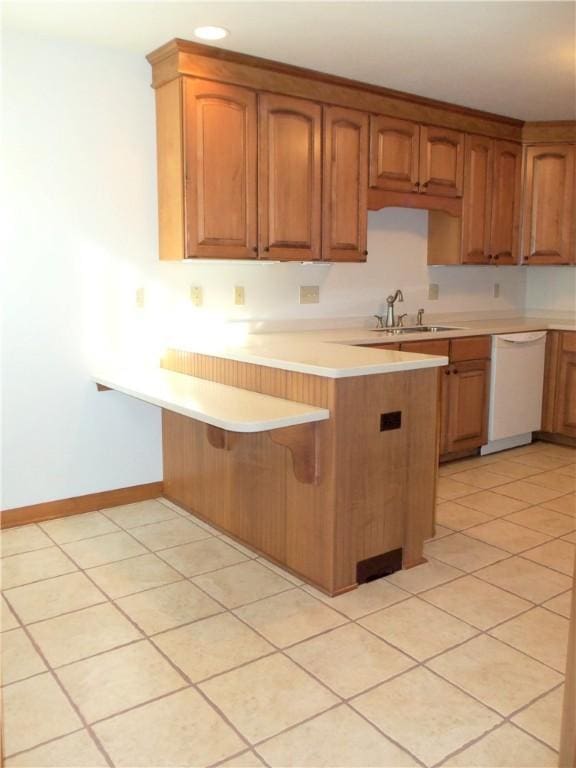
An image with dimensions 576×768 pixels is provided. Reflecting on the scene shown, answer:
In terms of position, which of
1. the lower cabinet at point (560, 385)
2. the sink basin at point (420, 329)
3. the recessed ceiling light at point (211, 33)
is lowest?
the lower cabinet at point (560, 385)

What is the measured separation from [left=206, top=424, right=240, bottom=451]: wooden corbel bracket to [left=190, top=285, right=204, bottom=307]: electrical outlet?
83cm

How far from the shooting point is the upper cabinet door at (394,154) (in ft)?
12.8

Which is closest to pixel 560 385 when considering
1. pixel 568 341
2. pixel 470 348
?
pixel 568 341

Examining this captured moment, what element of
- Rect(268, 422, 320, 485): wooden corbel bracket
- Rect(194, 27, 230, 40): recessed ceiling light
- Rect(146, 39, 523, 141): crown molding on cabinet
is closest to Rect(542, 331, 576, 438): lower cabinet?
Rect(146, 39, 523, 141): crown molding on cabinet

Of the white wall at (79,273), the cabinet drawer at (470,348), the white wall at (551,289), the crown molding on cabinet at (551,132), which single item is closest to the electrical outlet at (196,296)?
the white wall at (79,273)

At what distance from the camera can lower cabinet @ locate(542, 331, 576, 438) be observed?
15.3 feet

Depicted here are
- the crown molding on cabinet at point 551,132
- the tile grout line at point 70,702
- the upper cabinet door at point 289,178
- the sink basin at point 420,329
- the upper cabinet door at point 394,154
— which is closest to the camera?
the tile grout line at point 70,702

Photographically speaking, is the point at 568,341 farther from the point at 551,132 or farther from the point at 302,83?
the point at 302,83

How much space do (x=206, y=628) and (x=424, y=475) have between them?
42.9 inches

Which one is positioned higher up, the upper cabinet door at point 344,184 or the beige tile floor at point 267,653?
the upper cabinet door at point 344,184

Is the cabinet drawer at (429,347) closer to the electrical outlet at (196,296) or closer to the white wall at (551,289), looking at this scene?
the electrical outlet at (196,296)

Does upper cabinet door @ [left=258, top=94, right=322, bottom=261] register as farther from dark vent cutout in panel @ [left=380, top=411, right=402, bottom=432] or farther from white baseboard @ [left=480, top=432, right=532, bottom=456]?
white baseboard @ [left=480, top=432, right=532, bottom=456]

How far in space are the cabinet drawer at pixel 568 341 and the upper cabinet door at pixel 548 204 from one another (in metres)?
0.59

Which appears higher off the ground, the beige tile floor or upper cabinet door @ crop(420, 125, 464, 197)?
upper cabinet door @ crop(420, 125, 464, 197)
